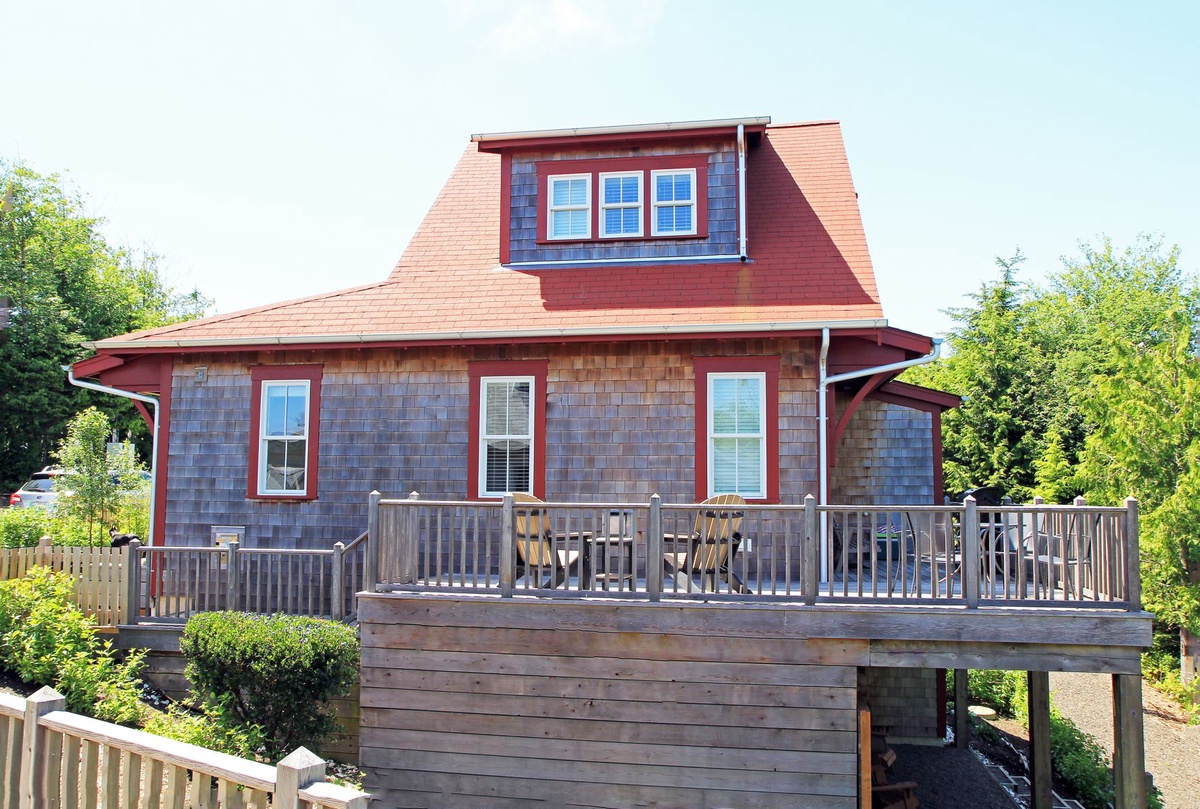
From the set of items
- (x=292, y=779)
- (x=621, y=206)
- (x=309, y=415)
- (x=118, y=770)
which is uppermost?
(x=621, y=206)

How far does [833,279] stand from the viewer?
10586 millimetres

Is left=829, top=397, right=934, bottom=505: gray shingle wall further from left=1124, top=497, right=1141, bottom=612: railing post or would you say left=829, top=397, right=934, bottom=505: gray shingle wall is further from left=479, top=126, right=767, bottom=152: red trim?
left=1124, top=497, right=1141, bottom=612: railing post

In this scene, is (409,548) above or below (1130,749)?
above

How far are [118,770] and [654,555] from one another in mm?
4805

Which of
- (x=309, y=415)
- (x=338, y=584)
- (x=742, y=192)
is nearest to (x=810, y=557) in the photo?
(x=338, y=584)

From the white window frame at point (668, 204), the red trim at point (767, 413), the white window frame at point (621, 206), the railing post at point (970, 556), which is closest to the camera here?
the railing post at point (970, 556)

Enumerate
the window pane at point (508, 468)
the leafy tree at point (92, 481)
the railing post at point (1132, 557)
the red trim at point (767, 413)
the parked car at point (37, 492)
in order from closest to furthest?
the railing post at point (1132, 557) < the red trim at point (767, 413) < the window pane at point (508, 468) < the leafy tree at point (92, 481) < the parked car at point (37, 492)

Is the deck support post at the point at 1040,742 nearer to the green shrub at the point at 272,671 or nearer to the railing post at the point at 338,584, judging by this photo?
the green shrub at the point at 272,671

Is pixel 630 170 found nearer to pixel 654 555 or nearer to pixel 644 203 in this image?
pixel 644 203

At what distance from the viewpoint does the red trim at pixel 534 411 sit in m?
10.3

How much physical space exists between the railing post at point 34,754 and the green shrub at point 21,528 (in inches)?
562

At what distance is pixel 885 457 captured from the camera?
12.0 m

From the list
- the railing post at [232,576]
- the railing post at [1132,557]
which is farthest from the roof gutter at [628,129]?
the railing post at [1132,557]

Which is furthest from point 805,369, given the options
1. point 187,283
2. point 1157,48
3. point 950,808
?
point 187,283
